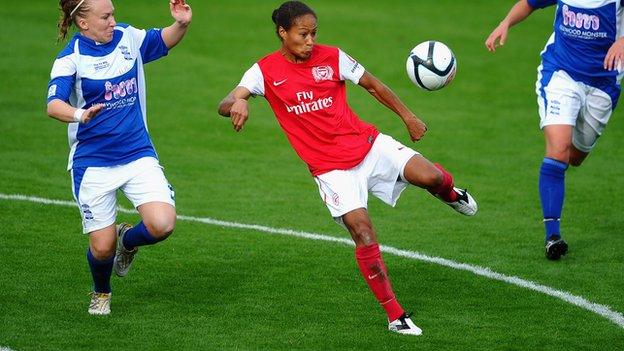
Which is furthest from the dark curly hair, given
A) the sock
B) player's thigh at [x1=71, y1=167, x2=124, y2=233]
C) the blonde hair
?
the sock

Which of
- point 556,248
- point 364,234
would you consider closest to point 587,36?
point 556,248

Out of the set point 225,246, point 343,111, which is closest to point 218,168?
point 225,246

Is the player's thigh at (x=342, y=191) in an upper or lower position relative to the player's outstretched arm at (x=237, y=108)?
lower

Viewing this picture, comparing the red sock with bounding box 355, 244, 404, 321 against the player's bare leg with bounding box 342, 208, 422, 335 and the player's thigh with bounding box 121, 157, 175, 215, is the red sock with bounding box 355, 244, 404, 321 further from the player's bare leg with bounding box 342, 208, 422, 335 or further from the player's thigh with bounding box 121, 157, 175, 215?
the player's thigh with bounding box 121, 157, 175, 215

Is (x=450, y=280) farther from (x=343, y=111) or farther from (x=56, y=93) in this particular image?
(x=56, y=93)

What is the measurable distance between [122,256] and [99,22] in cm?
187

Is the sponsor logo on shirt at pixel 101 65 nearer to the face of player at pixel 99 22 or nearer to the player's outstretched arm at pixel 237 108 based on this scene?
the face of player at pixel 99 22

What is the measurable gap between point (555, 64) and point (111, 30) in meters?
4.39

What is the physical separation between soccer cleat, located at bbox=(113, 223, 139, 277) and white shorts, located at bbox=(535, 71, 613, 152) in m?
4.05

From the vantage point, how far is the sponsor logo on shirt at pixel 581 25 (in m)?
10.2

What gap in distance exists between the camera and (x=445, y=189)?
8.66m

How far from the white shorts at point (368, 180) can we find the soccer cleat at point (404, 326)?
2.84 feet

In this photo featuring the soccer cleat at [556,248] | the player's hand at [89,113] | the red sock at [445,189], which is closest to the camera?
the player's hand at [89,113]

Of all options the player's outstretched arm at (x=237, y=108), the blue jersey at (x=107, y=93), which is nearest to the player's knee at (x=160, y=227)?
the blue jersey at (x=107, y=93)
